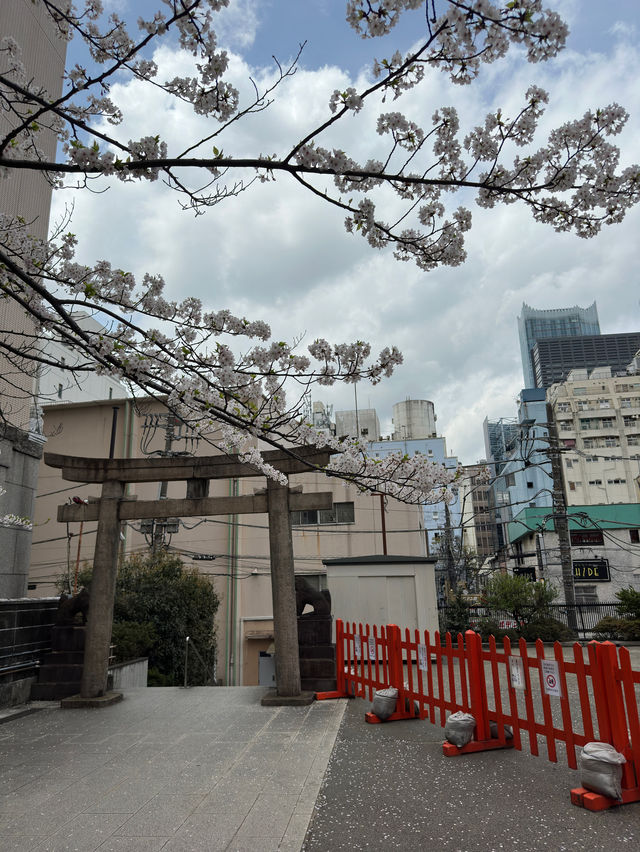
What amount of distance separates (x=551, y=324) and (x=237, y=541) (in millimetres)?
169943

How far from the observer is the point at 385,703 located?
6.54 m

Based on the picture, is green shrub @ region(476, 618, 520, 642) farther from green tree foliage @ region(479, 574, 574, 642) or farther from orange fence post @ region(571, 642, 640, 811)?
orange fence post @ region(571, 642, 640, 811)

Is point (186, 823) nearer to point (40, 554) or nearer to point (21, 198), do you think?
point (21, 198)

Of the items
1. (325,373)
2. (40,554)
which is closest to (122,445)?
(40,554)

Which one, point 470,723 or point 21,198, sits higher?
point 21,198

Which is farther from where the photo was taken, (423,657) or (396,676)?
(396,676)

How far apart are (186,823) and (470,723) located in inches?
105

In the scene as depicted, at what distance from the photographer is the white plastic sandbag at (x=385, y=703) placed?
6.54 metres

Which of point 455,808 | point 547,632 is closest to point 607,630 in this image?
point 547,632

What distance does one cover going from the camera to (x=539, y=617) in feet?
54.6

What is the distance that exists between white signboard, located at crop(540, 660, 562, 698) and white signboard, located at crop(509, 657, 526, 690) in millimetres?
336

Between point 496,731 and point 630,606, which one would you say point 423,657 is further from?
point 630,606

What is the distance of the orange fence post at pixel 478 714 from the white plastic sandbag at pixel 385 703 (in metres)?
1.35

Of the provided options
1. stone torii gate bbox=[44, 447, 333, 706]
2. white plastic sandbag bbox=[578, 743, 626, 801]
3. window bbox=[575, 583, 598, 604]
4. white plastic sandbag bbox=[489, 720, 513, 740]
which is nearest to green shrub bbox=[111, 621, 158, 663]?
stone torii gate bbox=[44, 447, 333, 706]
